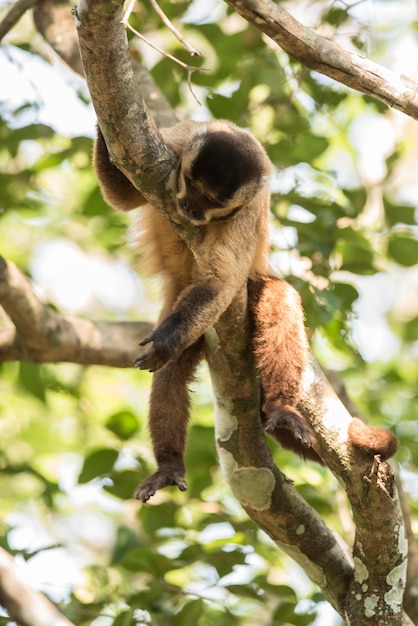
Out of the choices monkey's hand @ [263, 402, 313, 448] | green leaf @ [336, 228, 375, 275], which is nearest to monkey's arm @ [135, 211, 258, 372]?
monkey's hand @ [263, 402, 313, 448]

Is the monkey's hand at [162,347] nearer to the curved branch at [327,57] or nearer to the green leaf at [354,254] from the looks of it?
the curved branch at [327,57]

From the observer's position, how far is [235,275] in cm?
467

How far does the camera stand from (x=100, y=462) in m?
5.77

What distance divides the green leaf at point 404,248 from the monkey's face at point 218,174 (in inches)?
56.1

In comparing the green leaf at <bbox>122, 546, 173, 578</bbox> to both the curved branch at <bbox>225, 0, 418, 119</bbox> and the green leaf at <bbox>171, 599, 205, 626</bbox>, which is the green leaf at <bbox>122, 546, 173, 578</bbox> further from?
the curved branch at <bbox>225, 0, 418, 119</bbox>

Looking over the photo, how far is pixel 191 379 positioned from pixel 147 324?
1352 mm

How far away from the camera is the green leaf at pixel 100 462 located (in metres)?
5.75

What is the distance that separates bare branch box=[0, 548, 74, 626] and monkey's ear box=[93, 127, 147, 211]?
2542 mm

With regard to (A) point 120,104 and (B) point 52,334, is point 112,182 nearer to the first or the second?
(A) point 120,104

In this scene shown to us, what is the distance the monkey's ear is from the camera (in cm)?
478

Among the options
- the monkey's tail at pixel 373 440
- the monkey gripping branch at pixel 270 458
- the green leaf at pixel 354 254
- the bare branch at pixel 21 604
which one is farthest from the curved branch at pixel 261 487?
the bare branch at pixel 21 604

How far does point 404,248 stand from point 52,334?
2494 millimetres

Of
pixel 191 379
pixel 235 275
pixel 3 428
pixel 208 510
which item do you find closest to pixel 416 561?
pixel 208 510

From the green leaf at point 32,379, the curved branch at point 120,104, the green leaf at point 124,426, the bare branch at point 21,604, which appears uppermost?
the curved branch at point 120,104
